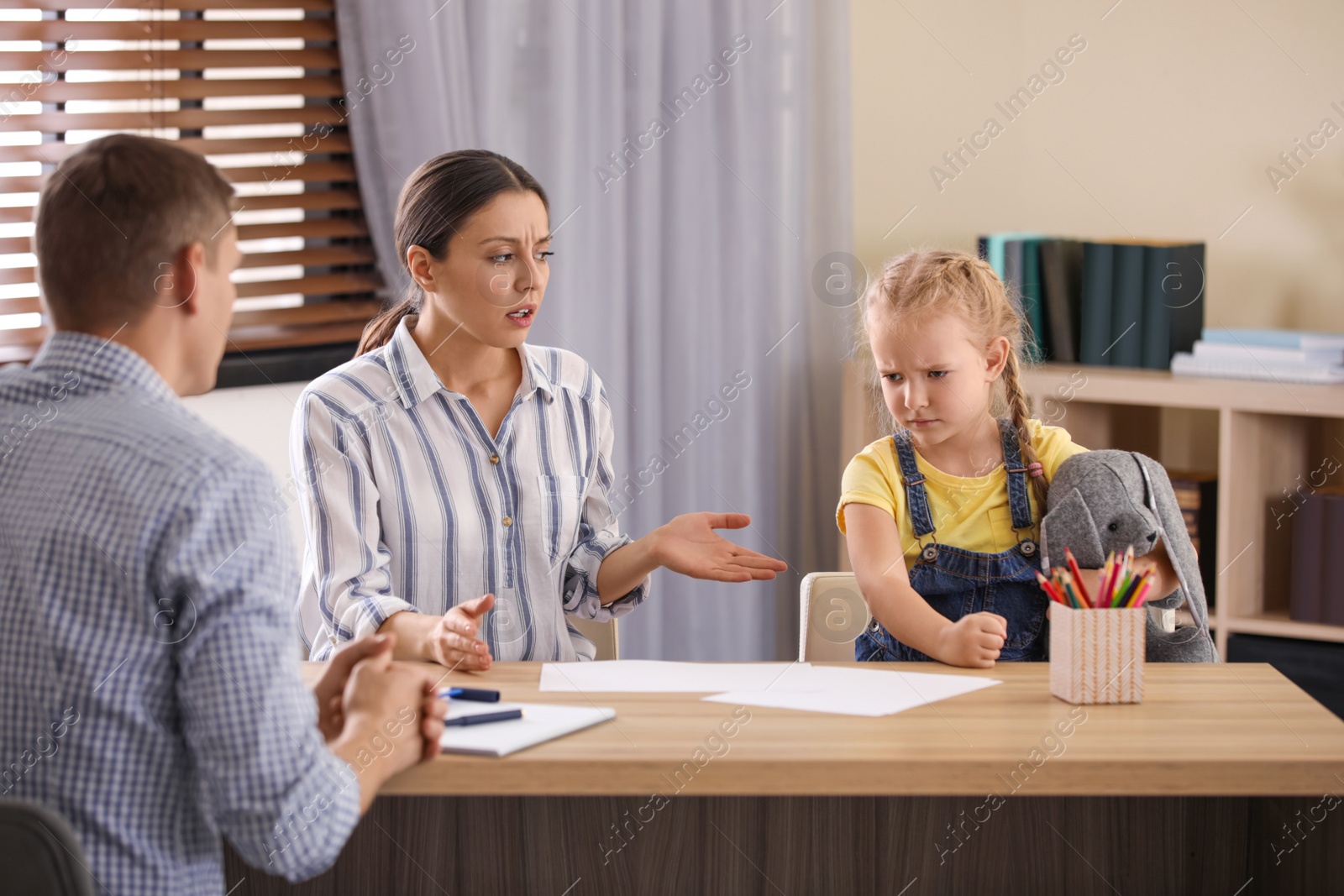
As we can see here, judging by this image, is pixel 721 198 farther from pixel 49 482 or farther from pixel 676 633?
pixel 49 482

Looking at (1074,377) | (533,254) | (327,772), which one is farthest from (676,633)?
(327,772)

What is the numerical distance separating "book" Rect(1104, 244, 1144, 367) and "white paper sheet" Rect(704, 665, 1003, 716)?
1.84 meters

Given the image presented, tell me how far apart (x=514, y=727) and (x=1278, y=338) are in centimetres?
219

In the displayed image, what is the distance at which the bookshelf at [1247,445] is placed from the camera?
2.84 metres

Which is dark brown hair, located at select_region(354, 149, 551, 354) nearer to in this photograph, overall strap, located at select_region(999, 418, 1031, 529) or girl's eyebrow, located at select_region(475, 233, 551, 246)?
girl's eyebrow, located at select_region(475, 233, 551, 246)

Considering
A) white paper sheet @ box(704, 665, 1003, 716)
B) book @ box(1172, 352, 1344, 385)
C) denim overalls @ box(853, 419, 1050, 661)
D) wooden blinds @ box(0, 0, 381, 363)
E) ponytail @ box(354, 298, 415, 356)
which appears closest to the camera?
white paper sheet @ box(704, 665, 1003, 716)

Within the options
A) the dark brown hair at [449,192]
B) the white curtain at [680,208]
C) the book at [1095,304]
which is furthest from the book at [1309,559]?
the dark brown hair at [449,192]

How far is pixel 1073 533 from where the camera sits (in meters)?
1.62

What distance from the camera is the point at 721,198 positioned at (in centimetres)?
320

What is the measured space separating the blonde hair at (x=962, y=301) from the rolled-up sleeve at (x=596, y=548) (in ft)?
1.52

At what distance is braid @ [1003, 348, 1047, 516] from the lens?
5.71ft

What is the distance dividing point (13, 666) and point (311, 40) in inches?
74.9

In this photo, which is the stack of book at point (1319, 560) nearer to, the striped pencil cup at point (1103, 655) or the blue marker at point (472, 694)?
the striped pencil cup at point (1103, 655)

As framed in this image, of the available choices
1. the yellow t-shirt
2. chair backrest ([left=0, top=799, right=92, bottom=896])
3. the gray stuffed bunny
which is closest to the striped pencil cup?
the gray stuffed bunny
